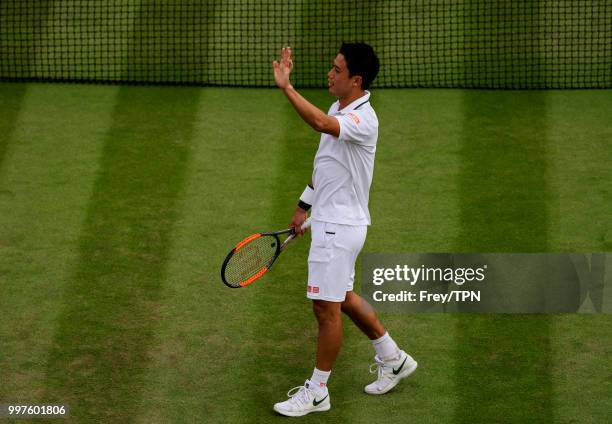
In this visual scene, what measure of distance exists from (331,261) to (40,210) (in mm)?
3539

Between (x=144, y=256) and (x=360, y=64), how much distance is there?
9.40 ft

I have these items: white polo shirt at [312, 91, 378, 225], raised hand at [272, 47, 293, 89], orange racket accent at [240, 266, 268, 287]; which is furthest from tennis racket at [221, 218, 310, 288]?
raised hand at [272, 47, 293, 89]

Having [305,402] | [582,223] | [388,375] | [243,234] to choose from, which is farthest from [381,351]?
[582,223]

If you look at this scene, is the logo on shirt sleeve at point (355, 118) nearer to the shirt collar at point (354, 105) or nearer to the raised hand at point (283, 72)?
the shirt collar at point (354, 105)

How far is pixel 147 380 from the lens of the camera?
7.84 m

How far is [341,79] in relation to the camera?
7352mm

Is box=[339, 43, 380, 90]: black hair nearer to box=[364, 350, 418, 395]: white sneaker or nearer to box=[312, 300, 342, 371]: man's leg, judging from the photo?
box=[312, 300, 342, 371]: man's leg

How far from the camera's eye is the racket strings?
7.86 metres

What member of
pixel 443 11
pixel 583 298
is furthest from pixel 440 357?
pixel 443 11

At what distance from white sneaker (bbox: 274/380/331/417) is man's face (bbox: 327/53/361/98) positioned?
185cm

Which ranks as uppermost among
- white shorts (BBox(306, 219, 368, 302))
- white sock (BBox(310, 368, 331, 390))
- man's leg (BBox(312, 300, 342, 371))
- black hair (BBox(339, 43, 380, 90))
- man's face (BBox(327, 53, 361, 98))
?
black hair (BBox(339, 43, 380, 90))

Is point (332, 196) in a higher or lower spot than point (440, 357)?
higher

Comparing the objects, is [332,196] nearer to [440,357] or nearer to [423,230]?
[440,357]

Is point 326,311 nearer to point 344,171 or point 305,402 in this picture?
→ point 305,402
